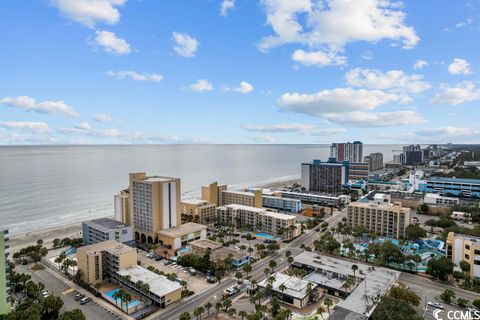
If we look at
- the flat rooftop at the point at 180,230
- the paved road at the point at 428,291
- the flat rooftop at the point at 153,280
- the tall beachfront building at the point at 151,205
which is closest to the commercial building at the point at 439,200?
the paved road at the point at 428,291

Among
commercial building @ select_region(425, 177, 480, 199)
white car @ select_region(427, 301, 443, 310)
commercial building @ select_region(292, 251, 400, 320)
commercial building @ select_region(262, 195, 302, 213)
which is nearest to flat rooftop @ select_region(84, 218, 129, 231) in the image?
commercial building @ select_region(292, 251, 400, 320)

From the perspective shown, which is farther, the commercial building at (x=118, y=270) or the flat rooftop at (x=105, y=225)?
the flat rooftop at (x=105, y=225)

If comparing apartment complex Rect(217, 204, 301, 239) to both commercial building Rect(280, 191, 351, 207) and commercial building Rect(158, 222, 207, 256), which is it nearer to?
commercial building Rect(158, 222, 207, 256)

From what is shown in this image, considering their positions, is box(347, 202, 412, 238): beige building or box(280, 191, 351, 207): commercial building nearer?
box(347, 202, 412, 238): beige building

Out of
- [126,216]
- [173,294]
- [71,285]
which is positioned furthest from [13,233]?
[173,294]


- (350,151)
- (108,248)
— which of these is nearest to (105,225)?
(108,248)

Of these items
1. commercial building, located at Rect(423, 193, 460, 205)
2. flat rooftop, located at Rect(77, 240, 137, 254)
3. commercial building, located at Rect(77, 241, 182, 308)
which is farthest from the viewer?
commercial building, located at Rect(423, 193, 460, 205)

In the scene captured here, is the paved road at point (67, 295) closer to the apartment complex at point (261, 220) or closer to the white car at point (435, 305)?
the apartment complex at point (261, 220)
